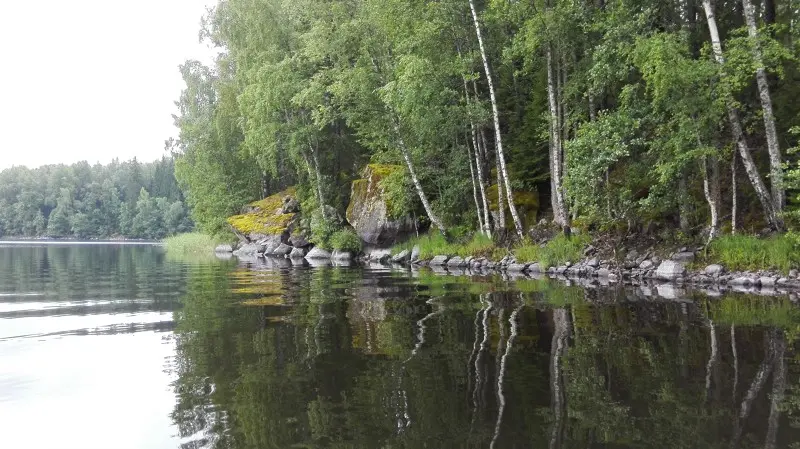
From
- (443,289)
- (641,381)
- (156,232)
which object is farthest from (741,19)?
(156,232)

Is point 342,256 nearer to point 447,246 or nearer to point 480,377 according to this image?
point 447,246

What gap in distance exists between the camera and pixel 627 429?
4809 millimetres

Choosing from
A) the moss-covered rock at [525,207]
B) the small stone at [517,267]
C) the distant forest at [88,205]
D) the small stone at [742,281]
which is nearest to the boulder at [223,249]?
the moss-covered rock at [525,207]

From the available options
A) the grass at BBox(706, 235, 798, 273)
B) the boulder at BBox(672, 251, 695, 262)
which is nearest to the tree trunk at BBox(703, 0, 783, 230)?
the grass at BBox(706, 235, 798, 273)

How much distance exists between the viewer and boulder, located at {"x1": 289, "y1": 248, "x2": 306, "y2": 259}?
3626 centimetres

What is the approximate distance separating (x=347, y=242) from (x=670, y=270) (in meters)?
19.6

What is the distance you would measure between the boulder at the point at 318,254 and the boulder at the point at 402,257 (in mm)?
5663

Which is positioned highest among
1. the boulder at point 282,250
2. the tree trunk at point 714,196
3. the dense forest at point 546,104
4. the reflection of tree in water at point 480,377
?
the dense forest at point 546,104

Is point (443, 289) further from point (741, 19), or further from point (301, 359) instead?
point (741, 19)

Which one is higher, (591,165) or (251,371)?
(591,165)

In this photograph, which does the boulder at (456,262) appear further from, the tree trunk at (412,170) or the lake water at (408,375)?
the lake water at (408,375)

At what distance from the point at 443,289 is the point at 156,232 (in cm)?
11523

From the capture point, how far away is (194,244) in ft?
181

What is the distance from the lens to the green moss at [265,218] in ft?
133
